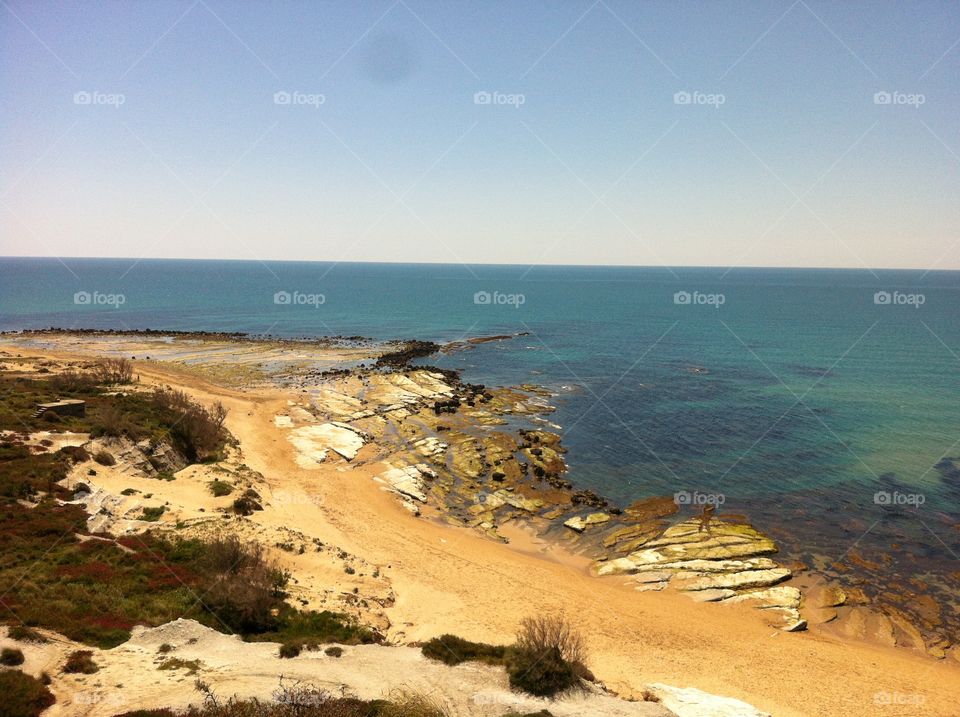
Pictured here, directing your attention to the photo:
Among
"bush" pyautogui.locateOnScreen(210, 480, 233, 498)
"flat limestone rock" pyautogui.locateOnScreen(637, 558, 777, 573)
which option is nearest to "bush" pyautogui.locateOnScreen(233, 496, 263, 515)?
"bush" pyautogui.locateOnScreen(210, 480, 233, 498)

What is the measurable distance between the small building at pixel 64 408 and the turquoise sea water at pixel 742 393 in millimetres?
39280

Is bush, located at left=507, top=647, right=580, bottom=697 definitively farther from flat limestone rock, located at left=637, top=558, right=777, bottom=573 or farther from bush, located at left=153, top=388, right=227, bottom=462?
bush, located at left=153, top=388, right=227, bottom=462

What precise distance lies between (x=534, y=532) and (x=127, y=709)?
79.4 ft

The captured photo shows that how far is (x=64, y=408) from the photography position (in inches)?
1303

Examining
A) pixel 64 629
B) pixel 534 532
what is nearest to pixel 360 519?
pixel 534 532

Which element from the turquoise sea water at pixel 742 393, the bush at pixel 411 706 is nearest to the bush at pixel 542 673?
the bush at pixel 411 706

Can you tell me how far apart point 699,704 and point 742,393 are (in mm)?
53849

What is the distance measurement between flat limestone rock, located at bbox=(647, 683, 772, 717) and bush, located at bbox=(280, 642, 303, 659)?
44.6 feet

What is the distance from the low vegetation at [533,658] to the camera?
16406mm

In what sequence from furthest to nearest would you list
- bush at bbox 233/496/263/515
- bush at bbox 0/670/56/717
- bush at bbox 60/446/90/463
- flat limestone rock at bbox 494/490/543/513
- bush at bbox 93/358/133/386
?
bush at bbox 93/358/133/386, flat limestone rock at bbox 494/490/543/513, bush at bbox 233/496/263/515, bush at bbox 60/446/90/463, bush at bbox 0/670/56/717

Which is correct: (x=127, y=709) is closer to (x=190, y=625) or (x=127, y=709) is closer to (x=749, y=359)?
(x=190, y=625)

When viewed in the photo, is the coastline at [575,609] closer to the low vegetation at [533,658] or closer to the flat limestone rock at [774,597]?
the flat limestone rock at [774,597]

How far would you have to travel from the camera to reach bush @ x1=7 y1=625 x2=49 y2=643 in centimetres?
1471

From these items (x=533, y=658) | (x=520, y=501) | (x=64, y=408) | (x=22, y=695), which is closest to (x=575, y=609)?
(x=533, y=658)
